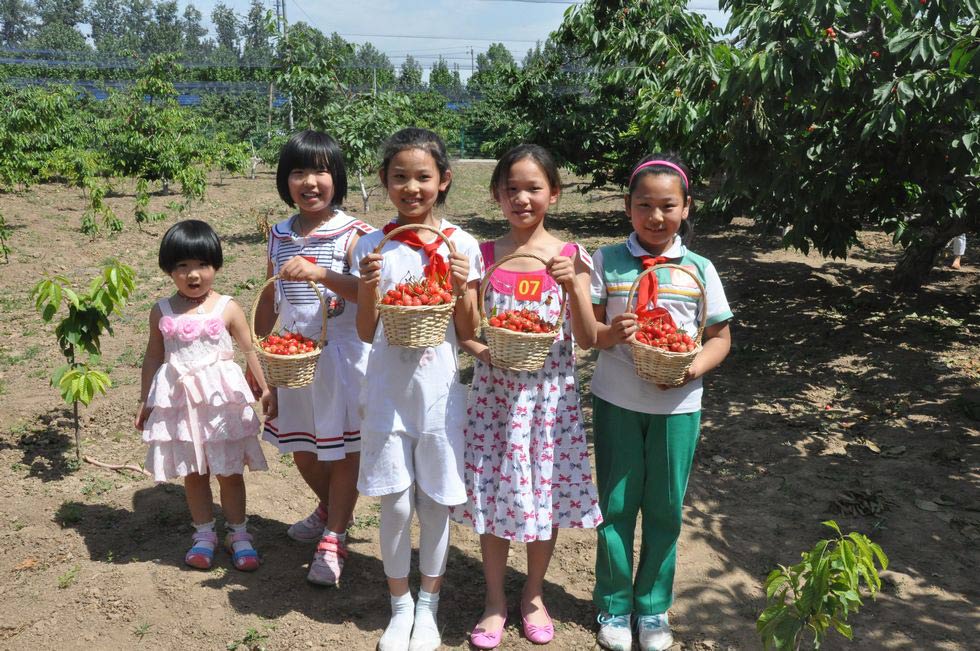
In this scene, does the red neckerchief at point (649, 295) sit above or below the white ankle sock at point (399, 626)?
above

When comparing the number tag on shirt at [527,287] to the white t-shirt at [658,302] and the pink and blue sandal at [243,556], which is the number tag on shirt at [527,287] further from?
the pink and blue sandal at [243,556]

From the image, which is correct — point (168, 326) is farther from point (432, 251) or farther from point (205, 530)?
point (432, 251)

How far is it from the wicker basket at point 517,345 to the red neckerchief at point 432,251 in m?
0.13

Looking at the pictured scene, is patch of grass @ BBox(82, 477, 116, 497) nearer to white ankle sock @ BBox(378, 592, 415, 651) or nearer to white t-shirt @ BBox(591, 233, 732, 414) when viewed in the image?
white ankle sock @ BBox(378, 592, 415, 651)

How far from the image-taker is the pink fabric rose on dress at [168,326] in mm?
2854

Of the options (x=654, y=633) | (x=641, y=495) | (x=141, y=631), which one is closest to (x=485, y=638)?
(x=654, y=633)

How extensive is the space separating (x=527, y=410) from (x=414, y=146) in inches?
33.6

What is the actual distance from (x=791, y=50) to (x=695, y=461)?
2.10 metres

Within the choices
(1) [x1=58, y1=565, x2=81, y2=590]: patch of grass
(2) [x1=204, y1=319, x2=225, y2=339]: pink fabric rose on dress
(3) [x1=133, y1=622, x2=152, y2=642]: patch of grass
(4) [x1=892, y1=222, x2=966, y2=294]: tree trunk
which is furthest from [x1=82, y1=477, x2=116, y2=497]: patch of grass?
(4) [x1=892, y1=222, x2=966, y2=294]: tree trunk

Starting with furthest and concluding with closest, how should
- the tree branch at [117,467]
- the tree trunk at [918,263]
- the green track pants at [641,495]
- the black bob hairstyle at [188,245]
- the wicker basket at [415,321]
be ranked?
the tree trunk at [918,263] < the tree branch at [117,467] < the black bob hairstyle at [188,245] < the green track pants at [641,495] < the wicker basket at [415,321]

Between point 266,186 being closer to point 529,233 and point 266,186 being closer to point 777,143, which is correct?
point 777,143

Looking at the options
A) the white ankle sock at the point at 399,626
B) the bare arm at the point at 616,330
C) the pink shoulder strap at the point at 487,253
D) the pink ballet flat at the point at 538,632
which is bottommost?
the pink ballet flat at the point at 538,632

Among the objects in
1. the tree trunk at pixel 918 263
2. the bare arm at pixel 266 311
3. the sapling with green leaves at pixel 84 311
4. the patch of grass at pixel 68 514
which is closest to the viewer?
the bare arm at pixel 266 311

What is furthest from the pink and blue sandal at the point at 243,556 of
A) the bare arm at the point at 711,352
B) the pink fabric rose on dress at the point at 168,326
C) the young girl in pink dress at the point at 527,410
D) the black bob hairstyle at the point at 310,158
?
the bare arm at the point at 711,352
